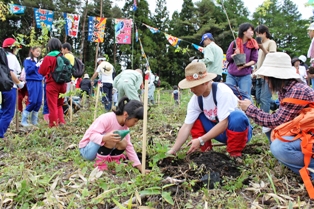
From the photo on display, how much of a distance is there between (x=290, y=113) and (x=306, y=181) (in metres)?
0.55

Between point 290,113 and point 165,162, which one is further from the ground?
point 290,113

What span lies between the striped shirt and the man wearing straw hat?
13.6 inches

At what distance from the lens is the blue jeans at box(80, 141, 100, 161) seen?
113 inches

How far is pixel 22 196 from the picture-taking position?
90.1 inches

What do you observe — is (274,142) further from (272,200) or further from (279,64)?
(279,64)

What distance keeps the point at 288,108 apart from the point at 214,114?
2.85 feet

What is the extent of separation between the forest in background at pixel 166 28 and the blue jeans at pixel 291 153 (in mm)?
22464

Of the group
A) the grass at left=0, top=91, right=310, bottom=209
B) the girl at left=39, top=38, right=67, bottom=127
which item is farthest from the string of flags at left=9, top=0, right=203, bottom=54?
the grass at left=0, top=91, right=310, bottom=209

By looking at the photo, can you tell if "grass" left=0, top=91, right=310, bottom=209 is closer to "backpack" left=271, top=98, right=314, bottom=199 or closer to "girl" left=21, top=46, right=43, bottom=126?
"backpack" left=271, top=98, right=314, bottom=199

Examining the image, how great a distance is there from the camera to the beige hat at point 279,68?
2408 millimetres

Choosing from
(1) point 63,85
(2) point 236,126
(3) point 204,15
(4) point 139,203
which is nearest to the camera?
(4) point 139,203

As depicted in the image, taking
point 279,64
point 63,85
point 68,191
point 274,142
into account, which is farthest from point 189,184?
point 63,85

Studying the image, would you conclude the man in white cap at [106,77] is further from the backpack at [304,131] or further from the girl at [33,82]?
the backpack at [304,131]

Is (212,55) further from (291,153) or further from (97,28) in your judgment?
(97,28)
